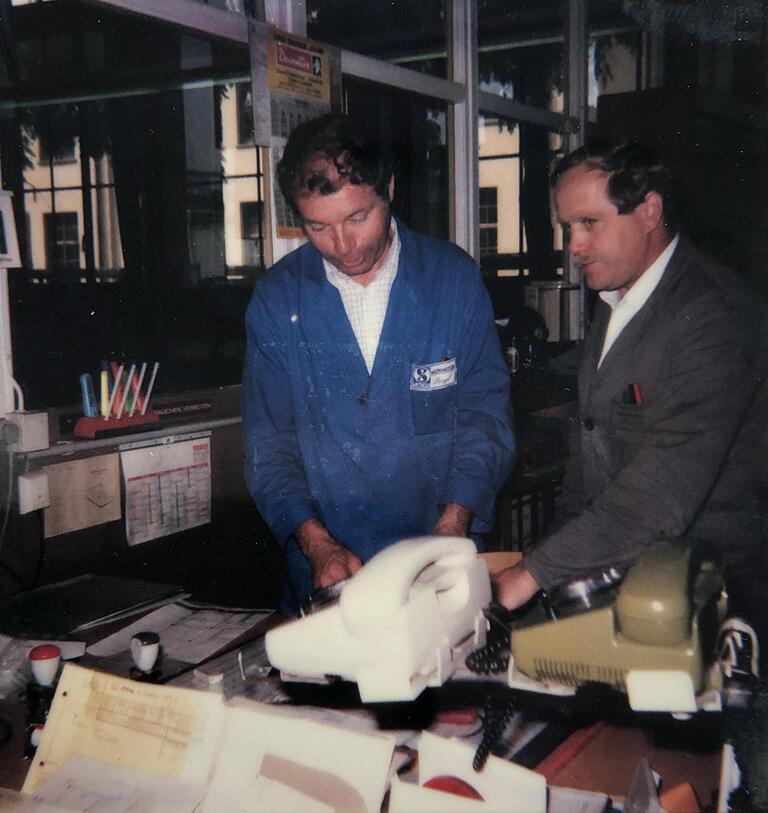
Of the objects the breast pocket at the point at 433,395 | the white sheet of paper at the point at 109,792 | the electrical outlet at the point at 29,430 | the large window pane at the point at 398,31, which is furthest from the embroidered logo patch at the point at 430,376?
the large window pane at the point at 398,31

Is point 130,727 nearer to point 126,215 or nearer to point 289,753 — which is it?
point 289,753

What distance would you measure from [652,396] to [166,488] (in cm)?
141

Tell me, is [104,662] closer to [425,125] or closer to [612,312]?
[612,312]

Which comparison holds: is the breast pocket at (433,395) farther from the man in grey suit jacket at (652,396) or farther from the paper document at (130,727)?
the paper document at (130,727)

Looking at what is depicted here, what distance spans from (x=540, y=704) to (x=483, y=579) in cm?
40

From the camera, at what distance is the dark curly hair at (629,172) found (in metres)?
1.79

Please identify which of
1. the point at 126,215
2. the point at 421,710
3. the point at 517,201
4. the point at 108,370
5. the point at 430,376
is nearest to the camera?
the point at 421,710

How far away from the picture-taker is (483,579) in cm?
117

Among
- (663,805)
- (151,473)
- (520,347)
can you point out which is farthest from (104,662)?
(520,347)

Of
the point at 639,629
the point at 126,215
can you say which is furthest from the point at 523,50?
the point at 126,215

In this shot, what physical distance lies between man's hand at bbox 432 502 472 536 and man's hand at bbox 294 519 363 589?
Answer: 0.23m

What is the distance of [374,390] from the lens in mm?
2080

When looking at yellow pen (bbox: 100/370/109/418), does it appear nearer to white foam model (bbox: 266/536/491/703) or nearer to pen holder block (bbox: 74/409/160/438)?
pen holder block (bbox: 74/409/160/438)

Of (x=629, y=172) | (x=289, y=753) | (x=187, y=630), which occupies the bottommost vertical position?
(x=187, y=630)
